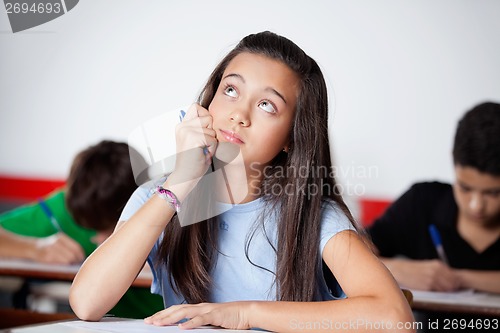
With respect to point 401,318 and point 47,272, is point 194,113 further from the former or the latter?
point 47,272

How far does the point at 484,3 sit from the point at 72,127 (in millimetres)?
2222

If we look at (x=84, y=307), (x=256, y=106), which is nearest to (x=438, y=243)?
(x=256, y=106)

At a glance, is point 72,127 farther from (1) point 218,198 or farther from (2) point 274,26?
(1) point 218,198

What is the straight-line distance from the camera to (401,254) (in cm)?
Result: 264

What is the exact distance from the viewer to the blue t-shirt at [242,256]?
1.40m

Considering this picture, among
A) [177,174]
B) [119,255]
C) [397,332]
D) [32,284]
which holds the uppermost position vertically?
[177,174]

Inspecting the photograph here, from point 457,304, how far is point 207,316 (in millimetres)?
994

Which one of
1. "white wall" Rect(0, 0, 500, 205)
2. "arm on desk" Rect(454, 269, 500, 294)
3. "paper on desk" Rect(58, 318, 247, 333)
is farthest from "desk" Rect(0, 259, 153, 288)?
"white wall" Rect(0, 0, 500, 205)

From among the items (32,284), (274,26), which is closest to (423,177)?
(274,26)

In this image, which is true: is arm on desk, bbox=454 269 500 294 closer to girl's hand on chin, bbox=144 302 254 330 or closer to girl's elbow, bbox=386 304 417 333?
girl's elbow, bbox=386 304 417 333

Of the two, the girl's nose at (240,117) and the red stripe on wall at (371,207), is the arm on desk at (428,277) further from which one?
the red stripe on wall at (371,207)

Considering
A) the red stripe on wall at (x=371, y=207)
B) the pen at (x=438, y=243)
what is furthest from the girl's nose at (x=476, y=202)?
the red stripe on wall at (x=371, y=207)

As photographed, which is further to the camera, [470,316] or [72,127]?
[72,127]

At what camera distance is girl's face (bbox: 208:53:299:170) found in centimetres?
133
